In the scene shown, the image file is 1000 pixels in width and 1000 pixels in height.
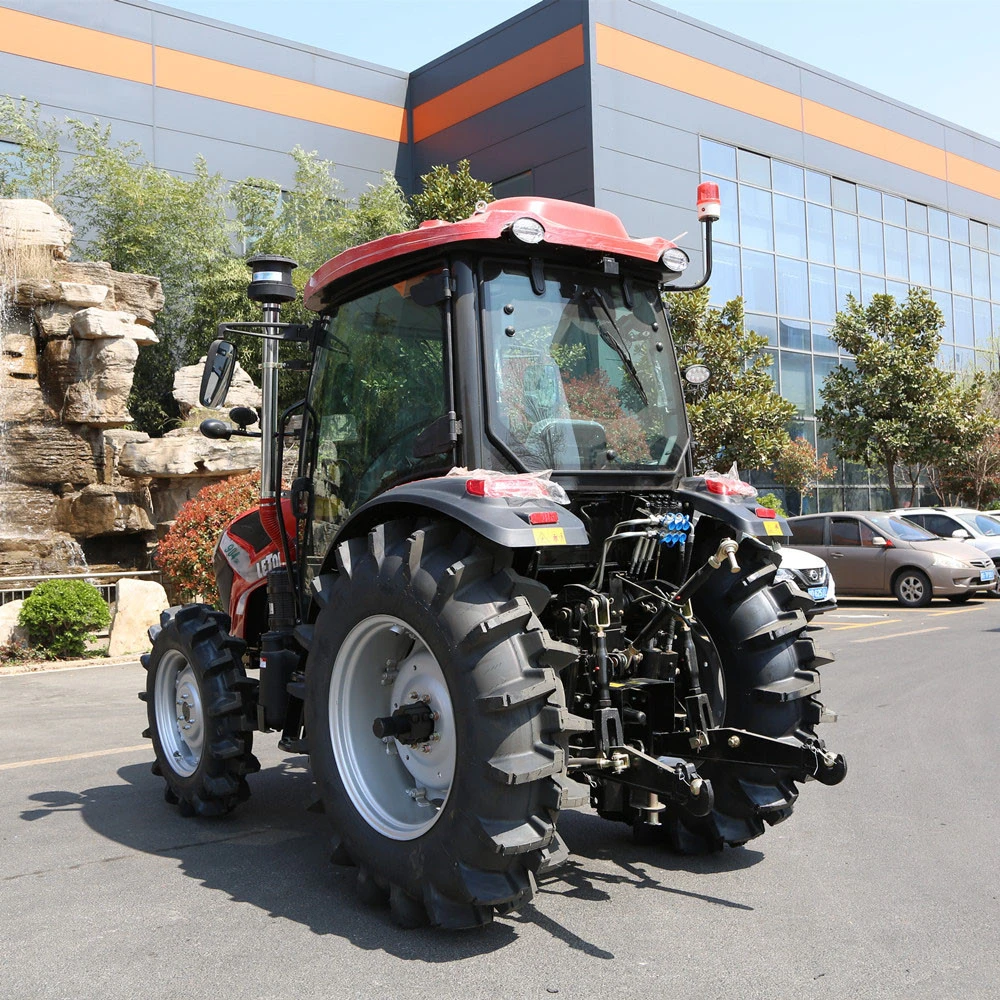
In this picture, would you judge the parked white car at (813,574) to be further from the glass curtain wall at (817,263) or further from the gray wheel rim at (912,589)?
the glass curtain wall at (817,263)

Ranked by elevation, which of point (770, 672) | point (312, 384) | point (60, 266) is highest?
point (60, 266)

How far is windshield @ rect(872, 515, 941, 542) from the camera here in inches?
702

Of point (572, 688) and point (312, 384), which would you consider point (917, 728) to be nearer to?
point (572, 688)

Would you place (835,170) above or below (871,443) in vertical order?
above

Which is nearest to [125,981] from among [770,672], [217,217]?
[770,672]

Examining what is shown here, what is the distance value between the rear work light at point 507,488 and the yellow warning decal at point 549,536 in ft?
0.64

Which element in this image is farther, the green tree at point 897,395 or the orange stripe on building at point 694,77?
the green tree at point 897,395

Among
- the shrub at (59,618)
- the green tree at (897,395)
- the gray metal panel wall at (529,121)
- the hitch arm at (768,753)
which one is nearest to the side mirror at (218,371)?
the hitch arm at (768,753)

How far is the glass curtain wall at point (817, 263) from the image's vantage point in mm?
27672

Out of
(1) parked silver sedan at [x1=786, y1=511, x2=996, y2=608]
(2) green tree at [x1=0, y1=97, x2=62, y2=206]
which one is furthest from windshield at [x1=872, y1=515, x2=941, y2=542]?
(2) green tree at [x1=0, y1=97, x2=62, y2=206]

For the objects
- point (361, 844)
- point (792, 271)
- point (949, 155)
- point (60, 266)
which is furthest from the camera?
point (949, 155)

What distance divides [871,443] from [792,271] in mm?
6055

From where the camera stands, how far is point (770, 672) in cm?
445

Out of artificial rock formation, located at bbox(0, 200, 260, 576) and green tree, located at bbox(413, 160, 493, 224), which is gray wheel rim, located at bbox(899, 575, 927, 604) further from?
artificial rock formation, located at bbox(0, 200, 260, 576)
